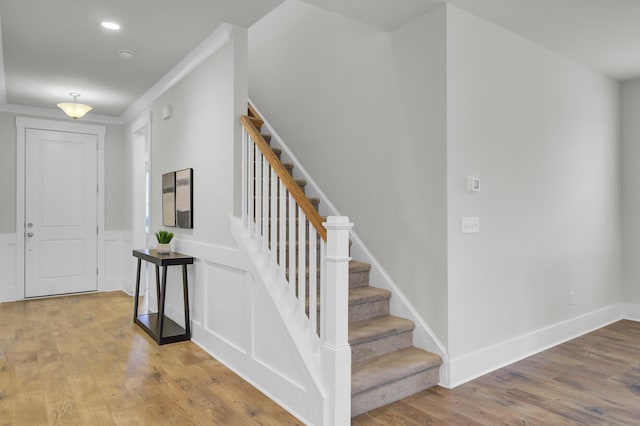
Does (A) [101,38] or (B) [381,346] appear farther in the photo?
(A) [101,38]

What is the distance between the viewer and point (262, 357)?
282 cm

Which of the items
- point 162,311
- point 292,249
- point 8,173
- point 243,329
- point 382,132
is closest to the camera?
point 292,249

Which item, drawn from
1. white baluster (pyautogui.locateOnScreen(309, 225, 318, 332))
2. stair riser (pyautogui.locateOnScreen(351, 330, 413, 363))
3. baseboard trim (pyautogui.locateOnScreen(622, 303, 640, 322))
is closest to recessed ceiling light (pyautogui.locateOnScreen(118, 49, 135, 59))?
white baluster (pyautogui.locateOnScreen(309, 225, 318, 332))

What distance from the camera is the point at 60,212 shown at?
5980 millimetres

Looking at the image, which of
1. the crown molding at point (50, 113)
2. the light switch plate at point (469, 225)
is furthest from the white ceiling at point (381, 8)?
the crown molding at point (50, 113)

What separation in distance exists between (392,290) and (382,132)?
1.25m

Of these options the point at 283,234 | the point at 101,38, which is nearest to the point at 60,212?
the point at 101,38

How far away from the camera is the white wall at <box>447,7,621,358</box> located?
2.96m

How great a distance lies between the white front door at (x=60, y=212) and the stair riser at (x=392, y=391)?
205 inches

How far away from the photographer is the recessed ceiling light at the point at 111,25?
3.12 meters

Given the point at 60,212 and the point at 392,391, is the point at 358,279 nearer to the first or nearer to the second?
the point at 392,391

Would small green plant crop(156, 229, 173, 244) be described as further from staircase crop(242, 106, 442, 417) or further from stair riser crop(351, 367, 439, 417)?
stair riser crop(351, 367, 439, 417)

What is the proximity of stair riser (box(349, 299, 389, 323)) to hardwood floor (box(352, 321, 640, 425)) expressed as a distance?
2.12 ft

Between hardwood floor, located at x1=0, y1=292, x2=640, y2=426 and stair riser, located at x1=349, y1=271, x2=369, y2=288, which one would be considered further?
stair riser, located at x1=349, y1=271, x2=369, y2=288
